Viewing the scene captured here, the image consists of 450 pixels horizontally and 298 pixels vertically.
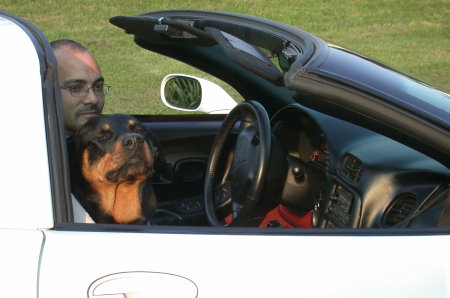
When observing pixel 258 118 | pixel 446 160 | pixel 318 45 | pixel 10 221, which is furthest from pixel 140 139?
pixel 446 160

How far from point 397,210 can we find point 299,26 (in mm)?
12580

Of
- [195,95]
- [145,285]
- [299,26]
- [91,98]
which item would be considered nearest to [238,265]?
[145,285]

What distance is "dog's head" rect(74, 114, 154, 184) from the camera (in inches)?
109

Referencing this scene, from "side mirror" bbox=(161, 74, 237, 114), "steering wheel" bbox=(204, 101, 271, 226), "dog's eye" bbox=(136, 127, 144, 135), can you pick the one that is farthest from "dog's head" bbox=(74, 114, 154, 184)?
"side mirror" bbox=(161, 74, 237, 114)

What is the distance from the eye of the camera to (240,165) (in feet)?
10.2

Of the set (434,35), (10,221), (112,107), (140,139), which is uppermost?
(434,35)

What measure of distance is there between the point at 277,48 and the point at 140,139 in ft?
2.06

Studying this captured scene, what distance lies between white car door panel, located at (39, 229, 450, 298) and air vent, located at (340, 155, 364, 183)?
584mm

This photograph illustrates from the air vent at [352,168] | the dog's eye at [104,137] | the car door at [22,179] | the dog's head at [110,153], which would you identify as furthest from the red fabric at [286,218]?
the car door at [22,179]

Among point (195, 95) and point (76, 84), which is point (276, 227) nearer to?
point (76, 84)

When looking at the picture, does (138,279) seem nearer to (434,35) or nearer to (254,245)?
(254,245)

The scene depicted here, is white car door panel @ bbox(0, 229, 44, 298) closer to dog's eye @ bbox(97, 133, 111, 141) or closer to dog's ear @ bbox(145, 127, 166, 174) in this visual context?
dog's eye @ bbox(97, 133, 111, 141)

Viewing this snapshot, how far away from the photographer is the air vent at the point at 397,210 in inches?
98.1

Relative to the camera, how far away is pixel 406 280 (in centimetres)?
209
